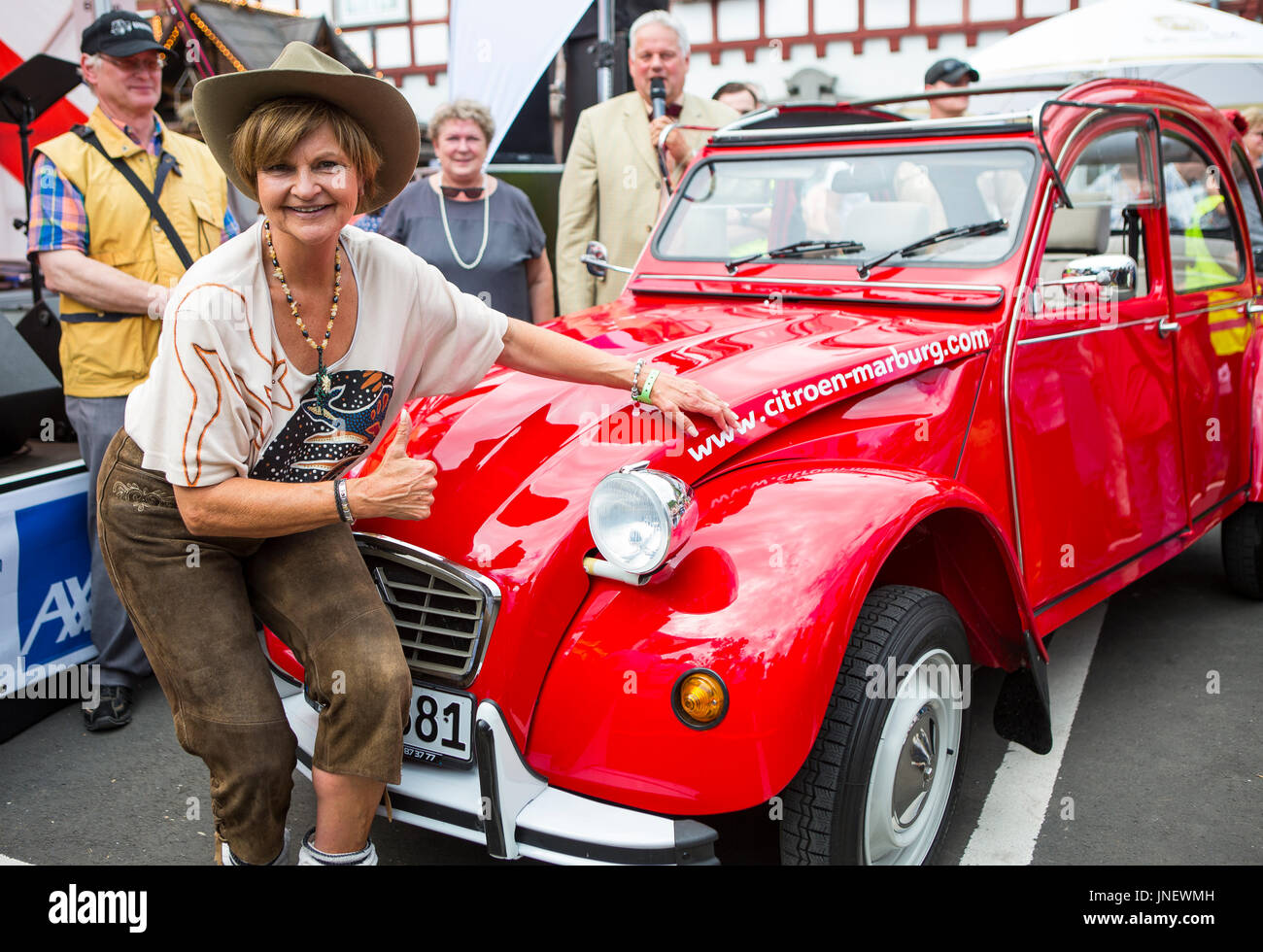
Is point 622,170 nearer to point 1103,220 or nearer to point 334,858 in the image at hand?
point 1103,220

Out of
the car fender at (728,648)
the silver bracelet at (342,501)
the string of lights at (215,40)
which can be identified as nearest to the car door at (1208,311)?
the car fender at (728,648)

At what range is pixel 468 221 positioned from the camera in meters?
4.52

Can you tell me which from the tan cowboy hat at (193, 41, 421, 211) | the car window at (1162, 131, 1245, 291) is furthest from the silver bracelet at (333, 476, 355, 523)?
the car window at (1162, 131, 1245, 291)

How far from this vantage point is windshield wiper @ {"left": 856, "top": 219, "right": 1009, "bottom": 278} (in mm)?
3236

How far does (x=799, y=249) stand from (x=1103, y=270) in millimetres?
937

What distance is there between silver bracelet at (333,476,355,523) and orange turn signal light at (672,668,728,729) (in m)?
0.71

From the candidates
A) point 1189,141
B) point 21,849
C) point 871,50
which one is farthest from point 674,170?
point 871,50

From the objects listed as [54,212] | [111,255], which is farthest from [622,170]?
[54,212]

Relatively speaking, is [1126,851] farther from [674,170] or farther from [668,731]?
[674,170]

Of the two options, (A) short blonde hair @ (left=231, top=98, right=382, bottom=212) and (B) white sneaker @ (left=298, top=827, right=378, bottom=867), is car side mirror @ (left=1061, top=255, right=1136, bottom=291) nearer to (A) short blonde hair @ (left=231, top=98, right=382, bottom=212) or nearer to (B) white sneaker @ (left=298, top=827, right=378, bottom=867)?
(A) short blonde hair @ (left=231, top=98, right=382, bottom=212)

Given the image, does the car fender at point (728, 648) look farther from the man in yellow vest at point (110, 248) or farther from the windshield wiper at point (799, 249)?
the man in yellow vest at point (110, 248)

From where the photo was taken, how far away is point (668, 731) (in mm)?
2031

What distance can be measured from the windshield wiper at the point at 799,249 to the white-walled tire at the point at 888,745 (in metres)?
1.40

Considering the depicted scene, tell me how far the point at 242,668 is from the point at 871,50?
64.1 feet
